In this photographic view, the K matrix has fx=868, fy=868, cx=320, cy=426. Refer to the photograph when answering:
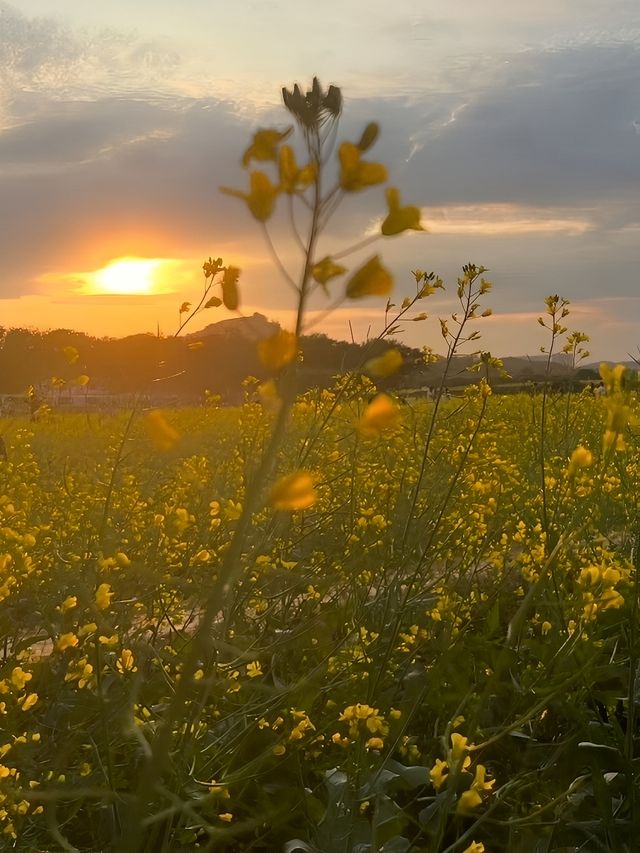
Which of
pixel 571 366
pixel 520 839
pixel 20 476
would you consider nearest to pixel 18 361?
pixel 20 476

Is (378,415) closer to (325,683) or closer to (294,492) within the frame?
(294,492)

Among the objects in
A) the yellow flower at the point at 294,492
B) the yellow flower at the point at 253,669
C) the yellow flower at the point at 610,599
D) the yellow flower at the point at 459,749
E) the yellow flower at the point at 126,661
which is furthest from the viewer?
the yellow flower at the point at 253,669

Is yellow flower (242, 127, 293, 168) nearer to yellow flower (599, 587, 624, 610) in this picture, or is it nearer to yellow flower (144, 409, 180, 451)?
yellow flower (144, 409, 180, 451)

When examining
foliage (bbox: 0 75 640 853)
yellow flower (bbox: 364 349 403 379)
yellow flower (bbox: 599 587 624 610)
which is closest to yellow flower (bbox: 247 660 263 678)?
foliage (bbox: 0 75 640 853)

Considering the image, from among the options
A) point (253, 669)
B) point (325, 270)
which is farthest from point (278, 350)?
point (253, 669)

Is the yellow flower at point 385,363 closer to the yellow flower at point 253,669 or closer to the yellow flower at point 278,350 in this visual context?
the yellow flower at point 278,350

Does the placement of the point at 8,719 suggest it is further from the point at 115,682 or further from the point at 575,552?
the point at 575,552

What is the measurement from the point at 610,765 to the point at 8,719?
1.61 meters

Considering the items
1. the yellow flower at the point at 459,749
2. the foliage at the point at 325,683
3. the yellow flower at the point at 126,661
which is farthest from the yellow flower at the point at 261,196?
the yellow flower at the point at 126,661

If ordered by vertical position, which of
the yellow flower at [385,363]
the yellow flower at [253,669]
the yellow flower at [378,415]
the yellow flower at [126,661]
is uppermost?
the yellow flower at [385,363]

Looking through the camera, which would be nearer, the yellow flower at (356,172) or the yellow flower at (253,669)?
the yellow flower at (356,172)

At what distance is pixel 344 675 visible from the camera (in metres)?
2.37

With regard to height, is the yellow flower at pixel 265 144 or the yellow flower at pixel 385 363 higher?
the yellow flower at pixel 265 144

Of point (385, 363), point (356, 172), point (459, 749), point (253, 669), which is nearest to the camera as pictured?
point (356, 172)
